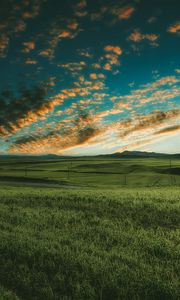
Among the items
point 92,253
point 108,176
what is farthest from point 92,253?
→ point 108,176

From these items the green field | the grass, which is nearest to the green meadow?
the grass

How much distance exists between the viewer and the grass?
6.05 metres

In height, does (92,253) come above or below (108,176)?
below

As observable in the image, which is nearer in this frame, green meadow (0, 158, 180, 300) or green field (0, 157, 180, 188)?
green meadow (0, 158, 180, 300)

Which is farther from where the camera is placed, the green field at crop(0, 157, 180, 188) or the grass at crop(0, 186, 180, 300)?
the green field at crop(0, 157, 180, 188)

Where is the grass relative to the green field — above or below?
below

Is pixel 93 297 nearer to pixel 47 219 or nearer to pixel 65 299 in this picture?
pixel 65 299

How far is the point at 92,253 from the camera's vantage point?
7828 mm

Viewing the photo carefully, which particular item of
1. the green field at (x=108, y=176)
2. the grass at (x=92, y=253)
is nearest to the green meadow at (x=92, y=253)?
the grass at (x=92, y=253)

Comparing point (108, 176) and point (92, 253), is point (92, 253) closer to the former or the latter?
point (92, 253)

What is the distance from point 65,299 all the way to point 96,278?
1.06 meters

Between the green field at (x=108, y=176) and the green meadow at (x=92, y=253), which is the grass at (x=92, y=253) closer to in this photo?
the green meadow at (x=92, y=253)

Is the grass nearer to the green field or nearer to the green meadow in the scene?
the green meadow

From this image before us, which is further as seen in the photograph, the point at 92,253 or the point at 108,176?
the point at 108,176
